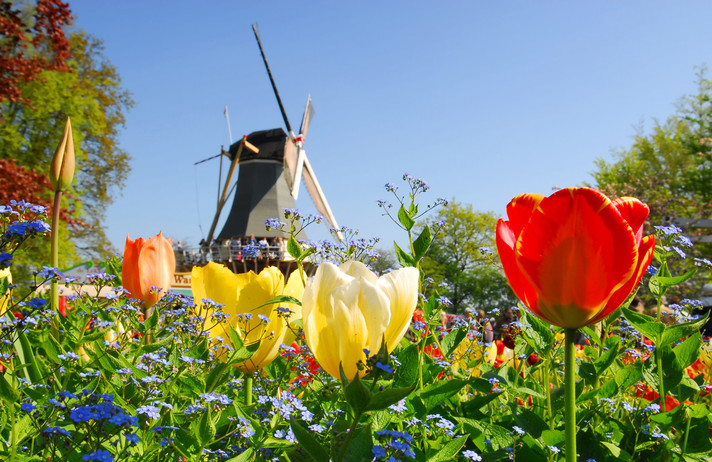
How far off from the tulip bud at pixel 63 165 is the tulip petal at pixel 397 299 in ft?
5.02

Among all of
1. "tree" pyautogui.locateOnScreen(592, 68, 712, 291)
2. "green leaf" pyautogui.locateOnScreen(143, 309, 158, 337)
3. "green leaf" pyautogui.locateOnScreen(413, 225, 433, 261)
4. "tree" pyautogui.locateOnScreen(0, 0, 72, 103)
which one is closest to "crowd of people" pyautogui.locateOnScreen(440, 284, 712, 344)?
"green leaf" pyautogui.locateOnScreen(413, 225, 433, 261)

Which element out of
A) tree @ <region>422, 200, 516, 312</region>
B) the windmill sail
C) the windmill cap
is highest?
the windmill cap

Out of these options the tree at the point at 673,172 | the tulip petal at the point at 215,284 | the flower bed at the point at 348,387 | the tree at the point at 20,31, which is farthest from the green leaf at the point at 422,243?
the tree at the point at 673,172

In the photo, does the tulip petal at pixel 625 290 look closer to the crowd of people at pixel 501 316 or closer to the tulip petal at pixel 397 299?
the tulip petal at pixel 397 299

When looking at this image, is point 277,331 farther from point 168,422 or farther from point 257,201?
point 257,201

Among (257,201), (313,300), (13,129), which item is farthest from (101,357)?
(257,201)

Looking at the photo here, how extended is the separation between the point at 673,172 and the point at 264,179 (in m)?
22.7

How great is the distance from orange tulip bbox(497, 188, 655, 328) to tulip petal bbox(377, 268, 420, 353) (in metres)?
0.23

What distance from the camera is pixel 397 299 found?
1099 mm

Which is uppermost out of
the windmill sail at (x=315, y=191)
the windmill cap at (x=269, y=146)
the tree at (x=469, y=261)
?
the windmill cap at (x=269, y=146)

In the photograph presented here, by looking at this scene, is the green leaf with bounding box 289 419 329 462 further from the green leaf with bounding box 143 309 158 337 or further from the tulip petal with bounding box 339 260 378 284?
the green leaf with bounding box 143 309 158 337

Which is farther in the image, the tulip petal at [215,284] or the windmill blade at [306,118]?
the windmill blade at [306,118]

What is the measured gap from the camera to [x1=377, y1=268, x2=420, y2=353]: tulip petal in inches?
43.1

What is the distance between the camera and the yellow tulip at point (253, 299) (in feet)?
5.49
